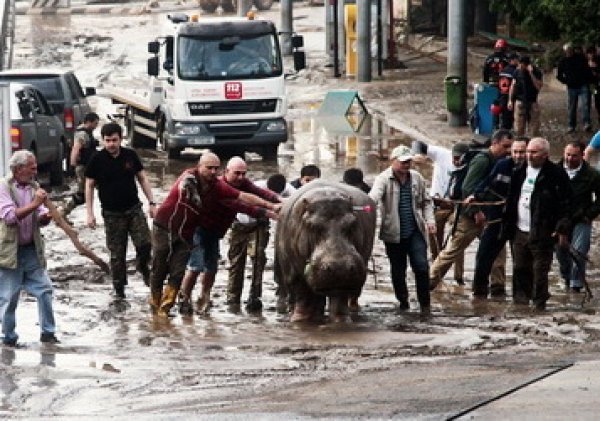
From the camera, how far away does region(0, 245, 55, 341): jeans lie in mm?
14719

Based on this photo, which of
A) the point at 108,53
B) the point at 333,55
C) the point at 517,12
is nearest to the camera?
the point at 517,12

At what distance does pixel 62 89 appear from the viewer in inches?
1259

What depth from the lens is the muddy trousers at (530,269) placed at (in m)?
16.6

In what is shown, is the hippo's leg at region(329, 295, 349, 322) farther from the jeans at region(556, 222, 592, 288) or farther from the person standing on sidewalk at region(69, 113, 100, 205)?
the person standing on sidewalk at region(69, 113, 100, 205)

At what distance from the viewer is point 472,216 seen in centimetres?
1789

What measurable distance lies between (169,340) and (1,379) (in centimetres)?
263

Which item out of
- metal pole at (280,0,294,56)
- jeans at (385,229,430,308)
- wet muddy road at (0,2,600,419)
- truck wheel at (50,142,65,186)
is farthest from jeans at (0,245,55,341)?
metal pole at (280,0,294,56)

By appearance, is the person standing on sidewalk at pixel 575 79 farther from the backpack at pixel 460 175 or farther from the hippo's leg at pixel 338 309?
the hippo's leg at pixel 338 309

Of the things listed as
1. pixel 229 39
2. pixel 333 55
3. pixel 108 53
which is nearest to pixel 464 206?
pixel 229 39

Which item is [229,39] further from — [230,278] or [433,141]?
[230,278]

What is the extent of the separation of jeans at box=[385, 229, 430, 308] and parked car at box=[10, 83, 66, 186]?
418 inches

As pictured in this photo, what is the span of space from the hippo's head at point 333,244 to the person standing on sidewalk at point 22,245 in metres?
2.36

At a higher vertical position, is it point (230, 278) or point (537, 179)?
point (537, 179)

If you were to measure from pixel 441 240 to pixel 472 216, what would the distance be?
64.7 inches
